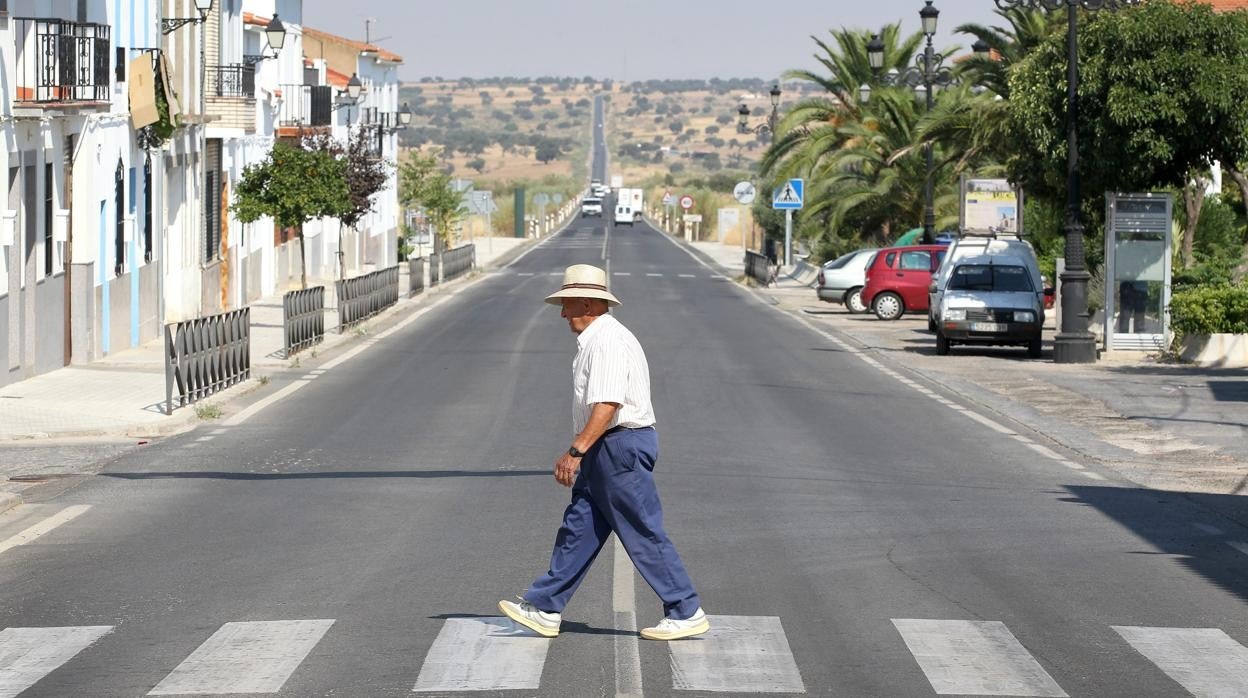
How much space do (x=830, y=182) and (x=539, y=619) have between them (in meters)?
44.6

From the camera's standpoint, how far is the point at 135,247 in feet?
101

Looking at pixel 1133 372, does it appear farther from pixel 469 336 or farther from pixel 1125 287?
pixel 469 336

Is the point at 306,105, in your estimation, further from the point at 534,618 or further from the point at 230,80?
the point at 534,618

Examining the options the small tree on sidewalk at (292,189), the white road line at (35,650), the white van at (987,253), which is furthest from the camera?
the small tree on sidewalk at (292,189)

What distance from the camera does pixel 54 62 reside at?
78.6 ft

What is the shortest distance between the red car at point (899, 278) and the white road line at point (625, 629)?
3051 centimetres

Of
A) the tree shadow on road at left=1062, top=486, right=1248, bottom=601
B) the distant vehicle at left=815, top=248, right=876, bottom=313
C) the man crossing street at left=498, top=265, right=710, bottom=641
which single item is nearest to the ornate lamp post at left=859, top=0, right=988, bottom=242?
the distant vehicle at left=815, top=248, right=876, bottom=313

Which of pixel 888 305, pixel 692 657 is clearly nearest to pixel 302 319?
pixel 888 305

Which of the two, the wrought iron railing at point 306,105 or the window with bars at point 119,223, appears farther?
the wrought iron railing at point 306,105

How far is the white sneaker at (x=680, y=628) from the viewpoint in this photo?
28.4 ft

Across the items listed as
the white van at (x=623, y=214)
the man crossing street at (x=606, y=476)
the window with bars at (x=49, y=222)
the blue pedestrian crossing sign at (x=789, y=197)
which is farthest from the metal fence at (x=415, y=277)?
the white van at (x=623, y=214)

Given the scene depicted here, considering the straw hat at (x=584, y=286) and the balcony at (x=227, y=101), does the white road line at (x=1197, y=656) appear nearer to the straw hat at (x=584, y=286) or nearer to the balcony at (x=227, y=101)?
the straw hat at (x=584, y=286)

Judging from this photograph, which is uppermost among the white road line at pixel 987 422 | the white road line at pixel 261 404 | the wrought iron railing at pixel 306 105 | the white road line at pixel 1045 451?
the wrought iron railing at pixel 306 105

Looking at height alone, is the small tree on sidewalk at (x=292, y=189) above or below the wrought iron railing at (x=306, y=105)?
below
